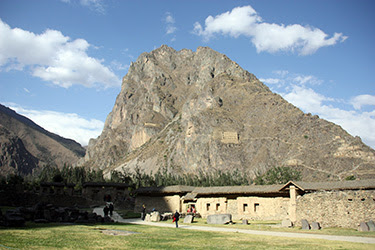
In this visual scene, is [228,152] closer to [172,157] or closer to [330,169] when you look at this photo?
[172,157]

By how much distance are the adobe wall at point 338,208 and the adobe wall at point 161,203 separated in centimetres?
1582

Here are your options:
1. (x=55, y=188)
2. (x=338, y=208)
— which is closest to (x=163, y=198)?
(x=338, y=208)

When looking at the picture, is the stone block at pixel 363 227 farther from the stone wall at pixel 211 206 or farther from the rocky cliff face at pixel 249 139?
the rocky cliff face at pixel 249 139

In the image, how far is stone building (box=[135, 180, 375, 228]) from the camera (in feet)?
81.5

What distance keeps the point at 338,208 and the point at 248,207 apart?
30.3 feet

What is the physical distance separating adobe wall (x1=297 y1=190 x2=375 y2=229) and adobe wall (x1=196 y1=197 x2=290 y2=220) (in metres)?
3.03

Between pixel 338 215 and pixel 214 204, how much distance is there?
1297cm

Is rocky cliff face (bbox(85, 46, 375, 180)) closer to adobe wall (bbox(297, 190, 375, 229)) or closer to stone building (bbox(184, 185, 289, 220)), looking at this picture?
stone building (bbox(184, 185, 289, 220))

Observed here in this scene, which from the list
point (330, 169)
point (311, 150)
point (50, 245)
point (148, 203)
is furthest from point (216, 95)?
point (50, 245)

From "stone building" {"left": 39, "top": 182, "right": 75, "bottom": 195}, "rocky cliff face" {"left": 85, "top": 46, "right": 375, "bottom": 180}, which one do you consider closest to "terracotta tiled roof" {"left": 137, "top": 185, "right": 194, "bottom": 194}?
"stone building" {"left": 39, "top": 182, "right": 75, "bottom": 195}

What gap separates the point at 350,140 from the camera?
341 feet

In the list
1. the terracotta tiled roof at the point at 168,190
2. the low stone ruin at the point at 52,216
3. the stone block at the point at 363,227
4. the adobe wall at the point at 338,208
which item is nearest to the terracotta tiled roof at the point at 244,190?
the terracotta tiled roof at the point at 168,190

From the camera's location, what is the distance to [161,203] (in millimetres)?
40156

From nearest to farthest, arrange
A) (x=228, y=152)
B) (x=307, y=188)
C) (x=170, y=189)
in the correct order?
(x=307, y=188) → (x=170, y=189) → (x=228, y=152)
